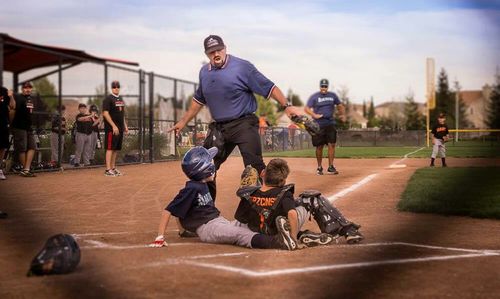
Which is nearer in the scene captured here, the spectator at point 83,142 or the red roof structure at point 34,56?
the red roof structure at point 34,56

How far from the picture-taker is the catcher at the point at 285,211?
3.67m

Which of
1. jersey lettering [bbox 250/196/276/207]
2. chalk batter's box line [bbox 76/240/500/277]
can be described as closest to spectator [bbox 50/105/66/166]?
chalk batter's box line [bbox 76/240/500/277]

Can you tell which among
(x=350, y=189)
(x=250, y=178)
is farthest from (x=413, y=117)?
(x=350, y=189)

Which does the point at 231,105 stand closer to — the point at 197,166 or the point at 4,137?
the point at 197,166

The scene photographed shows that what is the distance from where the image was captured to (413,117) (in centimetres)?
212

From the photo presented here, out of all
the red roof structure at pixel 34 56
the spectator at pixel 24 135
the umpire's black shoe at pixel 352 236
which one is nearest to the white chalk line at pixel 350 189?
the umpire's black shoe at pixel 352 236

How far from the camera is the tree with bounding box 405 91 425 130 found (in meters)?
1.91

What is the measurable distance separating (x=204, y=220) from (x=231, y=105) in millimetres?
939

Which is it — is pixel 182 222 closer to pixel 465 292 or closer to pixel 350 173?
pixel 465 292

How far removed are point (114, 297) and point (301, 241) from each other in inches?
65.4

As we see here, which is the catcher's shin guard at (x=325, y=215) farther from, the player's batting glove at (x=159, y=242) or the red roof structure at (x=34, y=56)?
the red roof structure at (x=34, y=56)

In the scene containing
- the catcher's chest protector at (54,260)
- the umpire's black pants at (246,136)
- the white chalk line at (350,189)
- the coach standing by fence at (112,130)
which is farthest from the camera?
the coach standing by fence at (112,130)

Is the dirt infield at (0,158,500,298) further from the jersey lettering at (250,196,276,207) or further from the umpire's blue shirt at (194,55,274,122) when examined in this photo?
the umpire's blue shirt at (194,55,274,122)

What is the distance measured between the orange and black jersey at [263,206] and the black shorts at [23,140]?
587 centimetres
